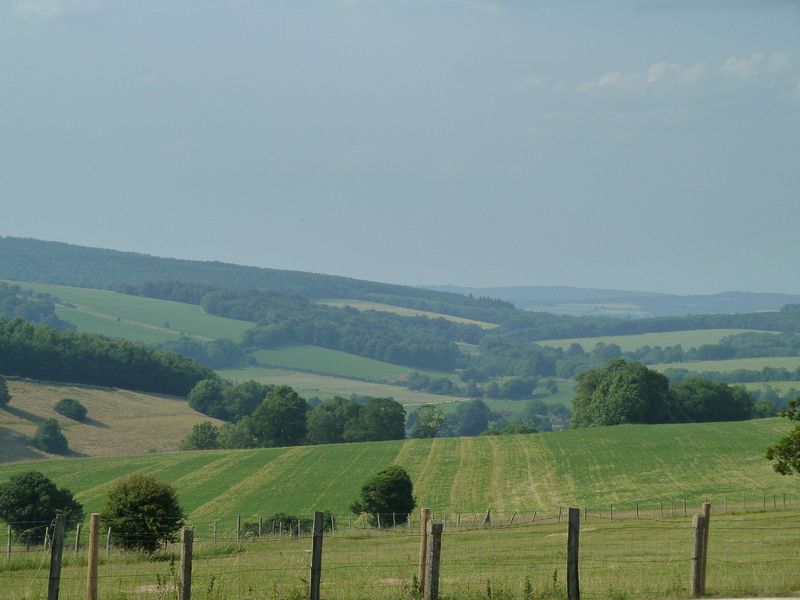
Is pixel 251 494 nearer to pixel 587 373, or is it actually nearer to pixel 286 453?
pixel 286 453

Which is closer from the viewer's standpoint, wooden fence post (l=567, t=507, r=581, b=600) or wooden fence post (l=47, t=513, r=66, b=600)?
wooden fence post (l=47, t=513, r=66, b=600)

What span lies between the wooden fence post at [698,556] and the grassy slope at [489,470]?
46.0 m

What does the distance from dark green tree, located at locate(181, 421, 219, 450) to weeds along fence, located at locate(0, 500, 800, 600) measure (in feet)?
273

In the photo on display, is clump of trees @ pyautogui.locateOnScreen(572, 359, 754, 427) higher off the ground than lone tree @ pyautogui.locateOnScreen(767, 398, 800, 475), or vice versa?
lone tree @ pyautogui.locateOnScreen(767, 398, 800, 475)

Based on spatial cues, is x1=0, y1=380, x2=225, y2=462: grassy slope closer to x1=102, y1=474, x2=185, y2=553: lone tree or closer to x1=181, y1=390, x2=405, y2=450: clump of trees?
x1=181, y1=390, x2=405, y2=450: clump of trees

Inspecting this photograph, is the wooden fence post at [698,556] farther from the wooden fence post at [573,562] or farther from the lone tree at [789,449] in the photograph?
the lone tree at [789,449]

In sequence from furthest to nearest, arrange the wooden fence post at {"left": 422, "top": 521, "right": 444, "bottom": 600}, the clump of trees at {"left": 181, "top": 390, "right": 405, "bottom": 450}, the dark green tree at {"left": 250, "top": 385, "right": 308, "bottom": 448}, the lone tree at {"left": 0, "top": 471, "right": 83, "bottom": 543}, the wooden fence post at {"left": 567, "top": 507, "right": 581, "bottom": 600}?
the dark green tree at {"left": 250, "top": 385, "right": 308, "bottom": 448}, the clump of trees at {"left": 181, "top": 390, "right": 405, "bottom": 450}, the lone tree at {"left": 0, "top": 471, "right": 83, "bottom": 543}, the wooden fence post at {"left": 567, "top": 507, "right": 581, "bottom": 600}, the wooden fence post at {"left": 422, "top": 521, "right": 444, "bottom": 600}

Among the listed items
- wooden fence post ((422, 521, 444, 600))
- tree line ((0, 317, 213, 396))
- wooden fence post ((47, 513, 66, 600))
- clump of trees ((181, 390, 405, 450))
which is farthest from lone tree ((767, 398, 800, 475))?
tree line ((0, 317, 213, 396))

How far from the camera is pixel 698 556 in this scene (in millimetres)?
21328

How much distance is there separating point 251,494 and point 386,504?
21383 mm

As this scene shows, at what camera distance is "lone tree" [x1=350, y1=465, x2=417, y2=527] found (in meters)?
59.5

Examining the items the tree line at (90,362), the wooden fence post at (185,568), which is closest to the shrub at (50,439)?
the tree line at (90,362)

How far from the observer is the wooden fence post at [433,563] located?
19.5 meters

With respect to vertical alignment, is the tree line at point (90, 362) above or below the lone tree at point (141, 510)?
below
